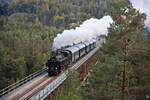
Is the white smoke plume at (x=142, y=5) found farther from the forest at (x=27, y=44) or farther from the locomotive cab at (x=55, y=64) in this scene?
the locomotive cab at (x=55, y=64)

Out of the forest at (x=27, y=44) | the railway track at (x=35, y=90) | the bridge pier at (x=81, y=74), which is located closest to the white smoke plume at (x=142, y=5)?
the forest at (x=27, y=44)

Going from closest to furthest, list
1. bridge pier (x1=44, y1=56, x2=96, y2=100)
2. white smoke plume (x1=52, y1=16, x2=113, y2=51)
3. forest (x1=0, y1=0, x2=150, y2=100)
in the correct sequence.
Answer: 1. forest (x1=0, y1=0, x2=150, y2=100)
2. bridge pier (x1=44, y1=56, x2=96, y2=100)
3. white smoke plume (x1=52, y1=16, x2=113, y2=51)

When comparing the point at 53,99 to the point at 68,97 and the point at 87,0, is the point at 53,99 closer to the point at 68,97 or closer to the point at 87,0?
the point at 68,97

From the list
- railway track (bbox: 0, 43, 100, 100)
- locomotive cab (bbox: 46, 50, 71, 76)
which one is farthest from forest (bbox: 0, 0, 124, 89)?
railway track (bbox: 0, 43, 100, 100)

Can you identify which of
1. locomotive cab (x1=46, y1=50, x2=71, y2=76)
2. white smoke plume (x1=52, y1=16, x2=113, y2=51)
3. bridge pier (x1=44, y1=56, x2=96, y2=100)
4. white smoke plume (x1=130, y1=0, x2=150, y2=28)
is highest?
white smoke plume (x1=130, y1=0, x2=150, y2=28)

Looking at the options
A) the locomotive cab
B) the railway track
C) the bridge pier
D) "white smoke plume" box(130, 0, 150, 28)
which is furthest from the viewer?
the locomotive cab

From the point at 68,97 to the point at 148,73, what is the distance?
29.0 feet

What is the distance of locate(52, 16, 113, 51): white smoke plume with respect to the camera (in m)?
34.5

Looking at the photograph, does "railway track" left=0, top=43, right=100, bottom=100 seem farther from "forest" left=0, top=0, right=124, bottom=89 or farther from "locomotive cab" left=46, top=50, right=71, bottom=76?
"forest" left=0, top=0, right=124, bottom=89

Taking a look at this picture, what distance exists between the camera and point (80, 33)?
3825 cm

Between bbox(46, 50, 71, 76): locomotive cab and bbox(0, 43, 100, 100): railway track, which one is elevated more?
bbox(46, 50, 71, 76): locomotive cab

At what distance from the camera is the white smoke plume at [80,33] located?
113ft

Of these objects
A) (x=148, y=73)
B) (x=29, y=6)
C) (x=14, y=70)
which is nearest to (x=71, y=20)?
(x=29, y=6)

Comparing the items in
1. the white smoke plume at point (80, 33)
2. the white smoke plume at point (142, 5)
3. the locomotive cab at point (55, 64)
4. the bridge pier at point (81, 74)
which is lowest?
the bridge pier at point (81, 74)
